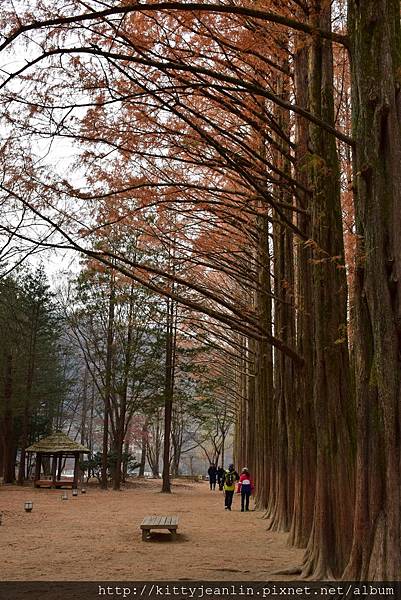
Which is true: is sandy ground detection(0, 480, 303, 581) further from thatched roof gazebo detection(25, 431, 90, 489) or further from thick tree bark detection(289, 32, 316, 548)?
thatched roof gazebo detection(25, 431, 90, 489)

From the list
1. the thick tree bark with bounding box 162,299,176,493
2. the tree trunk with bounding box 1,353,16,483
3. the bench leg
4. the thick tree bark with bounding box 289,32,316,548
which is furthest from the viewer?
the tree trunk with bounding box 1,353,16,483

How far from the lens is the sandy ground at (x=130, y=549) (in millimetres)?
6965

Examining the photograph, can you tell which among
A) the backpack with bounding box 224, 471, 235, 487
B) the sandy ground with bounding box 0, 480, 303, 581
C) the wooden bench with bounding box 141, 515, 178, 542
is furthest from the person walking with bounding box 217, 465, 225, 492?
the wooden bench with bounding box 141, 515, 178, 542

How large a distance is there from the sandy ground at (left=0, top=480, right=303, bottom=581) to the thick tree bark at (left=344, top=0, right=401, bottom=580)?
268 cm

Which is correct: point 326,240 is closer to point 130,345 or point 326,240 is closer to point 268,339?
point 268,339

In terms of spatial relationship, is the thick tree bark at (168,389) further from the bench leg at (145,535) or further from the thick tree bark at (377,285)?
the thick tree bark at (377,285)

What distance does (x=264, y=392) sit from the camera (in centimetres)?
1526

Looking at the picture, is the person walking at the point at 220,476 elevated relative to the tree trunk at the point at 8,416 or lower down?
lower down

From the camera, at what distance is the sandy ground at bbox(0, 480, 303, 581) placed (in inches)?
274

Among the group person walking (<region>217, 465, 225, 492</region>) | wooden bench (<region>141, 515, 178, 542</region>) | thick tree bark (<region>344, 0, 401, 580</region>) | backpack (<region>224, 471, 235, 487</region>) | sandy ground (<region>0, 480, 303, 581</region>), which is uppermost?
thick tree bark (<region>344, 0, 401, 580</region>)

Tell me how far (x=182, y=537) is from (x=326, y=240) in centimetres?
649

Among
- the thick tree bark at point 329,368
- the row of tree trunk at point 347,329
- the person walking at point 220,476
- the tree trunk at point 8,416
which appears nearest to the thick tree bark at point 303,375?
→ the row of tree trunk at point 347,329

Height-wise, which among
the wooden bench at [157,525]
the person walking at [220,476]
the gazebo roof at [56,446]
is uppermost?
the gazebo roof at [56,446]

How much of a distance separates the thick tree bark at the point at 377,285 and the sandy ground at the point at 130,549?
268 cm
